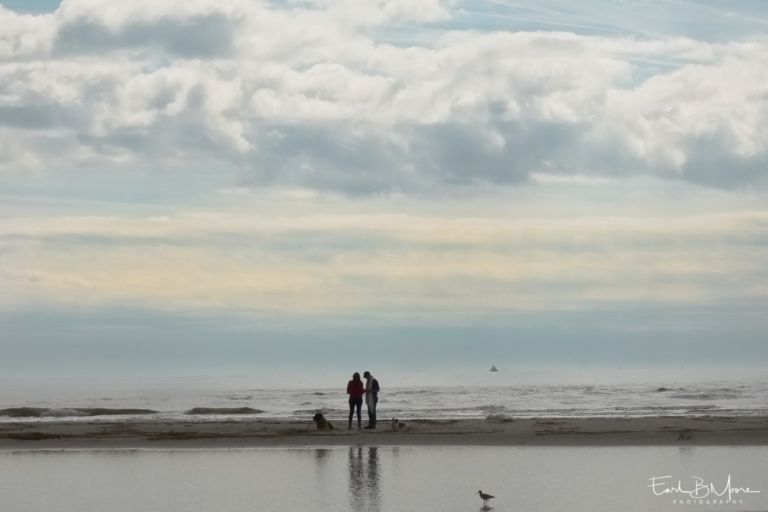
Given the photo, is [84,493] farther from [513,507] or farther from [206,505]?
[513,507]

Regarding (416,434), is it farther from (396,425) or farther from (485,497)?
(485,497)

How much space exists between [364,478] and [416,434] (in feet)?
30.9

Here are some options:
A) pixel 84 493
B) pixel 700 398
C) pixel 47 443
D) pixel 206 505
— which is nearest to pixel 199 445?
pixel 47 443

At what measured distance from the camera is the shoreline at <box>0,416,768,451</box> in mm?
24766

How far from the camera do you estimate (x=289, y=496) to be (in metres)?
15.7

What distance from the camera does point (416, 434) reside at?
27.1 m

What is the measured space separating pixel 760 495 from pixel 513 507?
3832mm

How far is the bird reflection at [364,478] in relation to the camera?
48.4 ft

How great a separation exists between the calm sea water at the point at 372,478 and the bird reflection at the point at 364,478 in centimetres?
3

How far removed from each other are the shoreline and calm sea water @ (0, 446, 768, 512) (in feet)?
4.41
